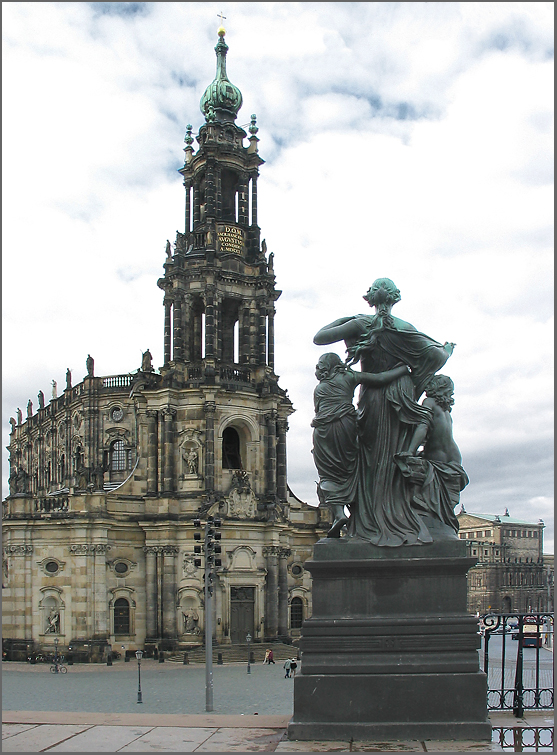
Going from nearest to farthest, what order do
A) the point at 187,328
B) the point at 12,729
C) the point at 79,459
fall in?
the point at 12,729
the point at 187,328
the point at 79,459

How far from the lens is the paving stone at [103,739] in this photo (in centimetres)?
981

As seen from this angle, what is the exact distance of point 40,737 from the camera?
10625 millimetres

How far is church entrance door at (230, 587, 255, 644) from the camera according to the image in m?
51.7

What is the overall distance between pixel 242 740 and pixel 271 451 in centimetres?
4506

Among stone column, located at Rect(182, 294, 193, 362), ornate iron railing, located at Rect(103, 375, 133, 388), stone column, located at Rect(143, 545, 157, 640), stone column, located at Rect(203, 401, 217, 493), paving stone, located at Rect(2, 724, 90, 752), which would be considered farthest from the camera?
ornate iron railing, located at Rect(103, 375, 133, 388)

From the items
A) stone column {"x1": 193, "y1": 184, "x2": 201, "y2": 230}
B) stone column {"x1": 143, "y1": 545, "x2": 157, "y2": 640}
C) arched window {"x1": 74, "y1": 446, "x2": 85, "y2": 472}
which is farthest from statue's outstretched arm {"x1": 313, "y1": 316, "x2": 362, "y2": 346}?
arched window {"x1": 74, "y1": 446, "x2": 85, "y2": 472}

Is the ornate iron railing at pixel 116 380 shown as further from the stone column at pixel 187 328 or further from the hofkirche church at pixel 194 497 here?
the stone column at pixel 187 328

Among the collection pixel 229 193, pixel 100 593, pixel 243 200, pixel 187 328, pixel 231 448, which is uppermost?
pixel 229 193

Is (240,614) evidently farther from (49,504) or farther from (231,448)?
(49,504)

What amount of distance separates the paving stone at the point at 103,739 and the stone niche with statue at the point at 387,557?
1966 mm

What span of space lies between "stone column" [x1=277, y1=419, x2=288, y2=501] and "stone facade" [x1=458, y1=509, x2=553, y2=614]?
3021 inches

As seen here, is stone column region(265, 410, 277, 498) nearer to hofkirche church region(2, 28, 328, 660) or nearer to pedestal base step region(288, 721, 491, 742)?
hofkirche church region(2, 28, 328, 660)

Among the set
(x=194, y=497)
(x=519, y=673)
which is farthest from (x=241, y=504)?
(x=519, y=673)

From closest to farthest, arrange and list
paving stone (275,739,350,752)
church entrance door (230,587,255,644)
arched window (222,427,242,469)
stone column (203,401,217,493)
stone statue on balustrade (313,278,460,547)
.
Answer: paving stone (275,739,350,752) → stone statue on balustrade (313,278,460,547) → church entrance door (230,587,255,644) → stone column (203,401,217,493) → arched window (222,427,242,469)
